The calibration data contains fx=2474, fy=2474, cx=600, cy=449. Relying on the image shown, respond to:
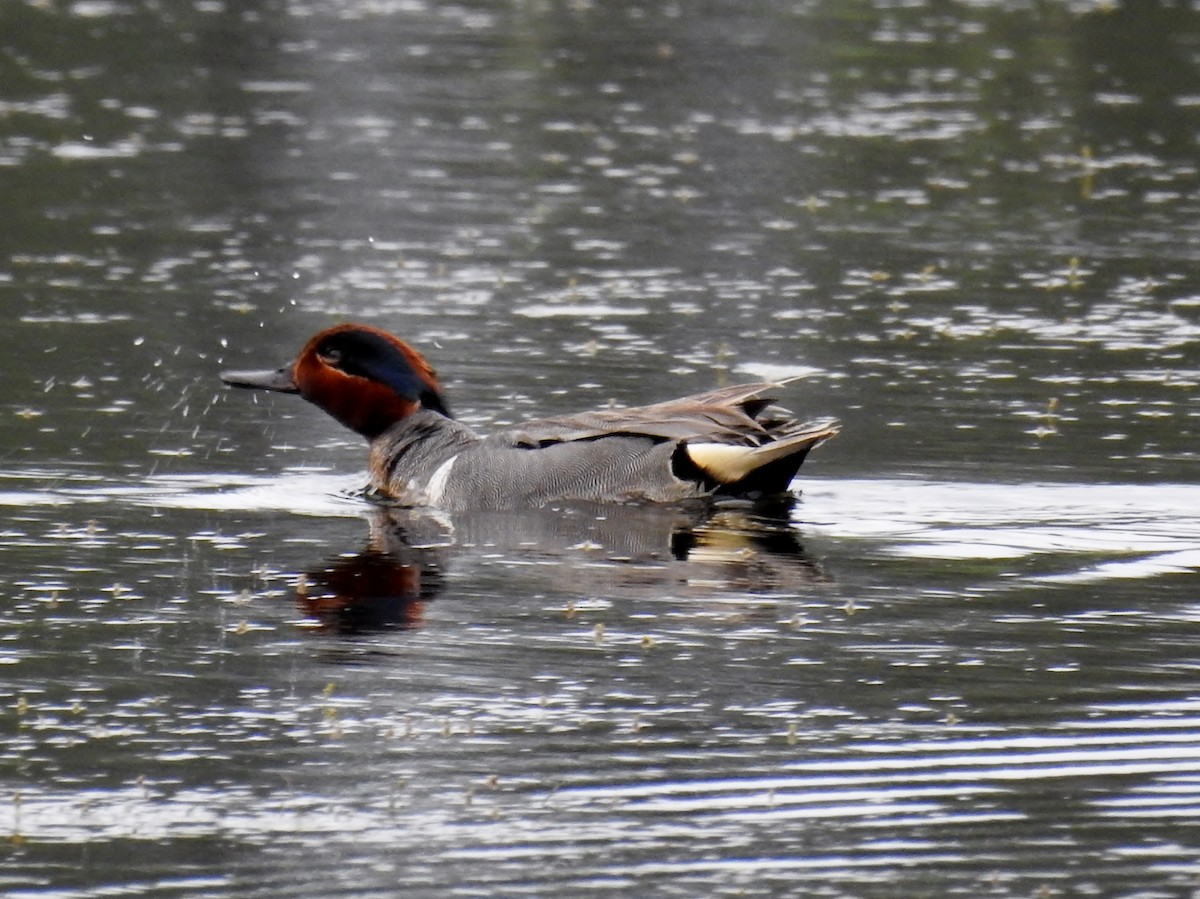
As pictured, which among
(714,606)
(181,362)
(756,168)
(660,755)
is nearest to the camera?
(660,755)

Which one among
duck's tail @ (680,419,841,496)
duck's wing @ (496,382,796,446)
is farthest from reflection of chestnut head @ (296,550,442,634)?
duck's tail @ (680,419,841,496)

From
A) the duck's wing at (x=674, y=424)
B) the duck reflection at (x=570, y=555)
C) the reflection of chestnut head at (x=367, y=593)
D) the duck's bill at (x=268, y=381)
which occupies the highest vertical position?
the duck's bill at (x=268, y=381)

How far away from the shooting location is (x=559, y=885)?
6445 mm

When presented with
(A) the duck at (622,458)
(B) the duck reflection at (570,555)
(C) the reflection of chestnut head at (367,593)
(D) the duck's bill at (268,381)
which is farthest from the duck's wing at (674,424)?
(D) the duck's bill at (268,381)

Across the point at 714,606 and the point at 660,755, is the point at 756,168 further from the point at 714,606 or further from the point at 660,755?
the point at 660,755

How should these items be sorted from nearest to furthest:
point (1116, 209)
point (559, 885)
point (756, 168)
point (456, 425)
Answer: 1. point (559, 885)
2. point (456, 425)
3. point (1116, 209)
4. point (756, 168)

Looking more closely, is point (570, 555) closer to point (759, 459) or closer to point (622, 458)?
point (622, 458)

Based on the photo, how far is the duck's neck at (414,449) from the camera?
464 inches

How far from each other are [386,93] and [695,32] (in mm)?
5745

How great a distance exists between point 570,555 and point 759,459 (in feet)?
4.14

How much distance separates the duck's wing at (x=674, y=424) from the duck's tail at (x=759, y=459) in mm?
63

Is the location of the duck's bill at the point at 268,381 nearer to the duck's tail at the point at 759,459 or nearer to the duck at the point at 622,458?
the duck at the point at 622,458

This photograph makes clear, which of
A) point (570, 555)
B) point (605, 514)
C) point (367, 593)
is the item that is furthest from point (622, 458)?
point (367, 593)

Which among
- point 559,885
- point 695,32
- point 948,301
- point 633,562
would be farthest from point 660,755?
point 695,32
